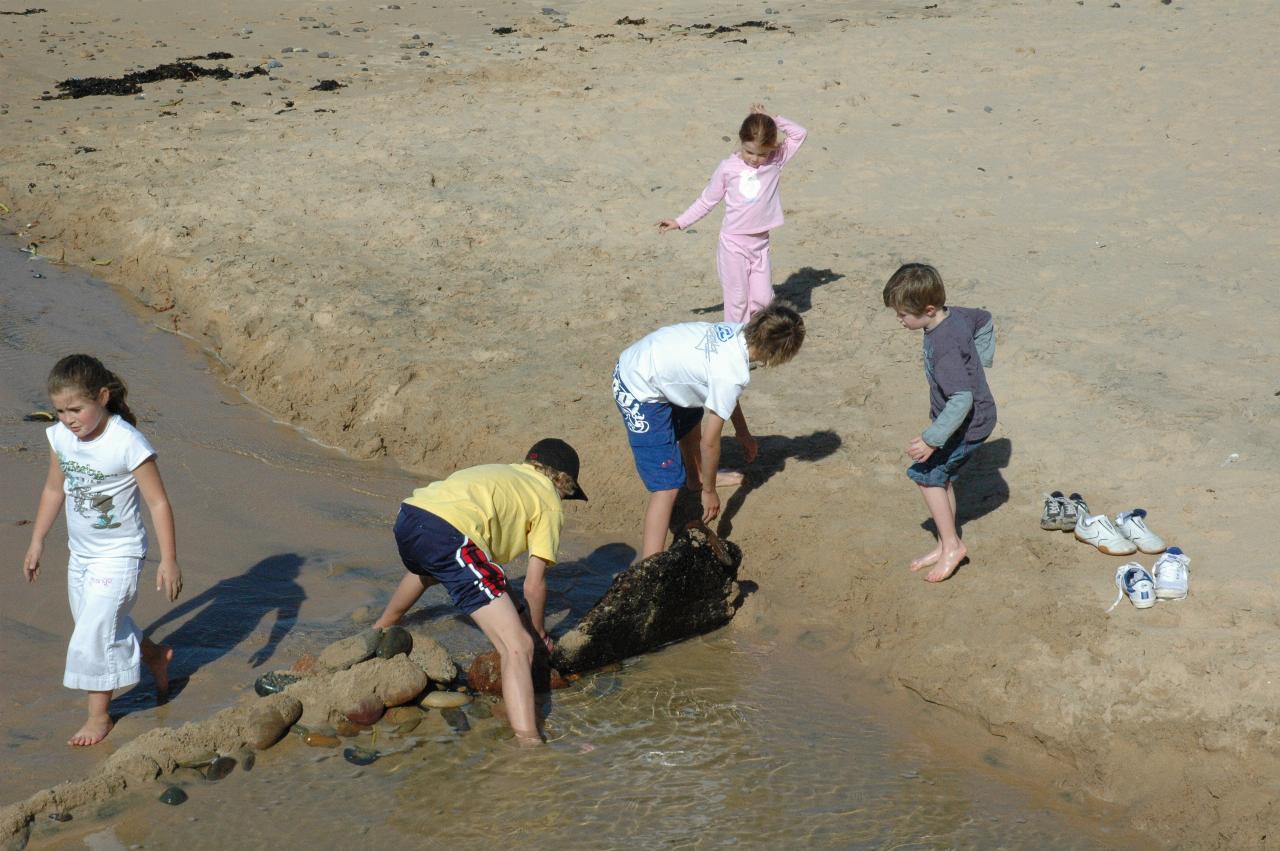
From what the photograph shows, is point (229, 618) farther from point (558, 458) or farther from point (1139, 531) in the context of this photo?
point (1139, 531)

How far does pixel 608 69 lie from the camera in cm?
1286

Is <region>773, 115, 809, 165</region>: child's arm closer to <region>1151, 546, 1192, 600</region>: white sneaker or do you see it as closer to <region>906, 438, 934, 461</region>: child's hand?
<region>906, 438, 934, 461</region>: child's hand

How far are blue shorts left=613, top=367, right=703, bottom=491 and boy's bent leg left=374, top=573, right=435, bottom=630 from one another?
1.07 meters

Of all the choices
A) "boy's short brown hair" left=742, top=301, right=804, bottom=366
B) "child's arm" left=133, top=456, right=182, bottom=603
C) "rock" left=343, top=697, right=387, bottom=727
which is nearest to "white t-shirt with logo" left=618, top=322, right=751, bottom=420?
"boy's short brown hair" left=742, top=301, right=804, bottom=366

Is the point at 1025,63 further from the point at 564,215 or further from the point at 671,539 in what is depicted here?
the point at 671,539

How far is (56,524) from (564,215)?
4.64 meters

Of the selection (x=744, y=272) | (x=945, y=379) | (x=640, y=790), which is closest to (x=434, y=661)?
(x=640, y=790)

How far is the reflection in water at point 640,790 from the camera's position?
13.9 ft

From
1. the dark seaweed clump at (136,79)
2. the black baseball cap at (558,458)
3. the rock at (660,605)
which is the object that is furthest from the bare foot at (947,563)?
the dark seaweed clump at (136,79)

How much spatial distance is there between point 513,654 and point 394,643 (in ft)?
2.30

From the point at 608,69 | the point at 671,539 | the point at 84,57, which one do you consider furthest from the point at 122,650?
the point at 84,57

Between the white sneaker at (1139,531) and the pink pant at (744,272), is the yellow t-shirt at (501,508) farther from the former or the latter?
the pink pant at (744,272)

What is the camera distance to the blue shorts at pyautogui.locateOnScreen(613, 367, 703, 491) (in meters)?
5.36

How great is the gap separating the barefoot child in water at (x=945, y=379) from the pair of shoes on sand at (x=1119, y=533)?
2.15 feet
